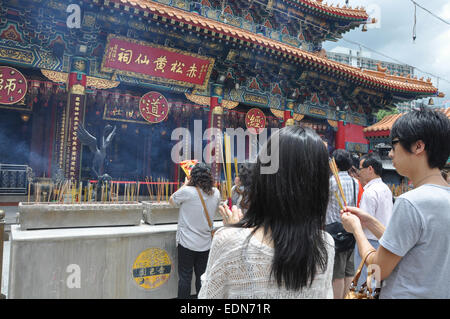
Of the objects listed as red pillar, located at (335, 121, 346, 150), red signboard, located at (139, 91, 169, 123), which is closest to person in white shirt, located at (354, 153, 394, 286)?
red signboard, located at (139, 91, 169, 123)

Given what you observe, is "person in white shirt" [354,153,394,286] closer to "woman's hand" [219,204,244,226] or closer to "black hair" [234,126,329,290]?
"woman's hand" [219,204,244,226]

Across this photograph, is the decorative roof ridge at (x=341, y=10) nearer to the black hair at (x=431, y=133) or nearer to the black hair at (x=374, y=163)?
the black hair at (x=374, y=163)

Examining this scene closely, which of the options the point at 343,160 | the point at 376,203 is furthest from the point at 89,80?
the point at 376,203

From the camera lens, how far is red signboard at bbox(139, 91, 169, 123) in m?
6.43

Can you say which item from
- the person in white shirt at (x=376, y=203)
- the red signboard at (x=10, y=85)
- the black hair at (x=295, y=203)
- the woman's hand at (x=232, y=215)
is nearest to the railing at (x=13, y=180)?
the red signboard at (x=10, y=85)

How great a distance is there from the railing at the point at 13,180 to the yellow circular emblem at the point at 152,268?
540cm

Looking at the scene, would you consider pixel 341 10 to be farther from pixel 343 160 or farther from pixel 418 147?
pixel 418 147

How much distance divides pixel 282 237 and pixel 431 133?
81 centimetres

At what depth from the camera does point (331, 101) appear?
958 cm

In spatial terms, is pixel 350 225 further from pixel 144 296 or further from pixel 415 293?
pixel 144 296

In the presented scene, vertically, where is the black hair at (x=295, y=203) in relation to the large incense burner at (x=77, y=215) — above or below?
above

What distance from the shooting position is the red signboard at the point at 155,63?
5.89 metres

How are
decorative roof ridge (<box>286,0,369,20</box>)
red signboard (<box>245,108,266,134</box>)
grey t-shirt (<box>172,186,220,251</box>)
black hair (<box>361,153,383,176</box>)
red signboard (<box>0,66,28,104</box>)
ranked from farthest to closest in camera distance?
decorative roof ridge (<box>286,0,369,20</box>) < red signboard (<box>245,108,266,134</box>) < red signboard (<box>0,66,28,104</box>) < black hair (<box>361,153,383,176</box>) < grey t-shirt (<box>172,186,220,251</box>)

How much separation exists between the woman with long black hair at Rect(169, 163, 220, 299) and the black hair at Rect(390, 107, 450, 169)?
1.91 meters
